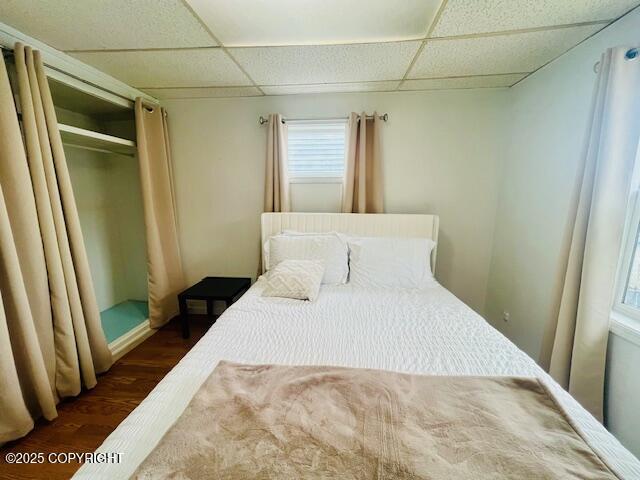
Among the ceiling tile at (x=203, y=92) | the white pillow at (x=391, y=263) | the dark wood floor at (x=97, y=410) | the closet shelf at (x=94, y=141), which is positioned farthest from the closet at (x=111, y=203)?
the white pillow at (x=391, y=263)

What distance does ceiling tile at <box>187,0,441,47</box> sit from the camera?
4.21 ft

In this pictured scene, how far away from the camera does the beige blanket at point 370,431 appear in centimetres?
61

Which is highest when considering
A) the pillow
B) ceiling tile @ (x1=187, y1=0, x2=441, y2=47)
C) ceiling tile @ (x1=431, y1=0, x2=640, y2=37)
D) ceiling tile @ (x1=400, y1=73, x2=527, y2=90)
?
ceiling tile @ (x1=187, y1=0, x2=441, y2=47)

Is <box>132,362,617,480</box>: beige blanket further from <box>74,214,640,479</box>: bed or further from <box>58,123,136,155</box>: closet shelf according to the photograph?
<box>58,123,136,155</box>: closet shelf

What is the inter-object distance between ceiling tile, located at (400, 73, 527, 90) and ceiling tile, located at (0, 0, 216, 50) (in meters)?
1.56

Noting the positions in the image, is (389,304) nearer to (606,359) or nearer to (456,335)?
(456,335)

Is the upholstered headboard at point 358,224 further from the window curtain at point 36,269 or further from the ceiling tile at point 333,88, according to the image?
the window curtain at point 36,269

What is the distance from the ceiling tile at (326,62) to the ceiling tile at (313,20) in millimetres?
42

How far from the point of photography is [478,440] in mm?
692

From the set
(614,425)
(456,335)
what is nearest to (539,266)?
(614,425)

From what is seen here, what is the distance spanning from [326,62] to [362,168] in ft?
2.80

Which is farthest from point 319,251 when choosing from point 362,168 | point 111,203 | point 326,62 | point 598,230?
point 111,203

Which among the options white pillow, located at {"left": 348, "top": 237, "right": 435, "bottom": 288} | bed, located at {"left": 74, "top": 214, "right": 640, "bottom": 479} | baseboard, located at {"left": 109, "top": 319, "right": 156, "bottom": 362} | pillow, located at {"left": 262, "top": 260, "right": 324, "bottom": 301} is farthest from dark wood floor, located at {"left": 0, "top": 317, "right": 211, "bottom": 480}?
white pillow, located at {"left": 348, "top": 237, "right": 435, "bottom": 288}

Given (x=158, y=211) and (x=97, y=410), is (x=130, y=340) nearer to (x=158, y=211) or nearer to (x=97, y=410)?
(x=97, y=410)
